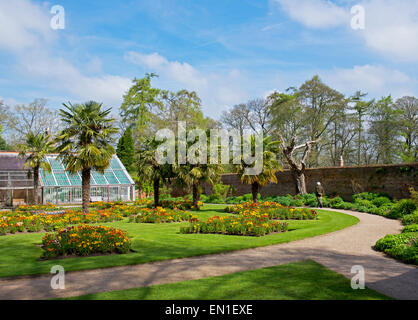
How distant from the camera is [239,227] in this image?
12000mm

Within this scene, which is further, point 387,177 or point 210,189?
point 210,189

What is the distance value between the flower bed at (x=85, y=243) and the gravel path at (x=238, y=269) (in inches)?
73.1

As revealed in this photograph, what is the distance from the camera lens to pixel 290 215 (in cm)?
1617

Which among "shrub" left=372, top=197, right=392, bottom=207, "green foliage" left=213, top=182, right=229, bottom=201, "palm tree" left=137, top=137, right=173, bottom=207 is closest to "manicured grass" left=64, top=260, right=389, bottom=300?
"shrub" left=372, top=197, right=392, bottom=207

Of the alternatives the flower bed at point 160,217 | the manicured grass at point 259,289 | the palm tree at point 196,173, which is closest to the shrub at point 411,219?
the manicured grass at point 259,289

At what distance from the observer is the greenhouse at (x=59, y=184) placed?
96.8 ft

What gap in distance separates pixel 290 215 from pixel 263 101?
27.4 m

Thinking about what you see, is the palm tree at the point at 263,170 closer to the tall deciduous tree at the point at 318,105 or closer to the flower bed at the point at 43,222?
the flower bed at the point at 43,222

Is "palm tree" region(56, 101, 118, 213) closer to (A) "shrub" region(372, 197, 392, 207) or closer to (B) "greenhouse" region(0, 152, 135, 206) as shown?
(B) "greenhouse" region(0, 152, 135, 206)

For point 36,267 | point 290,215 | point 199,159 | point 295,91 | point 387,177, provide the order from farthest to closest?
1. point 295,91
2. point 199,159
3. point 387,177
4. point 290,215
5. point 36,267

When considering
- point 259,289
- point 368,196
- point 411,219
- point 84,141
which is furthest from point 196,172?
point 259,289
